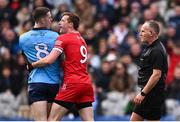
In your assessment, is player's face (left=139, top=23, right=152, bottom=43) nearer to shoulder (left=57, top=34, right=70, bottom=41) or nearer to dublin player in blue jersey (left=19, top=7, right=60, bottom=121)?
shoulder (left=57, top=34, right=70, bottom=41)

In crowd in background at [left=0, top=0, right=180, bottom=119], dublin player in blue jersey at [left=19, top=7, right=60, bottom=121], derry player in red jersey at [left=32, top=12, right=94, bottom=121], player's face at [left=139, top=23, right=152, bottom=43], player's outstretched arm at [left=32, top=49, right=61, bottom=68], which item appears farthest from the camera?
crowd in background at [left=0, top=0, right=180, bottom=119]

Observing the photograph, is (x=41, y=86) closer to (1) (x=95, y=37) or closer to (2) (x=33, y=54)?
(2) (x=33, y=54)

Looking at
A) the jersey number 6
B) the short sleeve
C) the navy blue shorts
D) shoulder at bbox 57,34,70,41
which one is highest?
shoulder at bbox 57,34,70,41

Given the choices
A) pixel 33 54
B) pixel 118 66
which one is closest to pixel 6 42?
pixel 118 66

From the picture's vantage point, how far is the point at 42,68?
36.4 ft

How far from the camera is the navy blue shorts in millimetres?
11109

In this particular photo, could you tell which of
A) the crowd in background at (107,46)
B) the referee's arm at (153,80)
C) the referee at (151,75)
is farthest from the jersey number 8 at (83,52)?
the crowd in background at (107,46)

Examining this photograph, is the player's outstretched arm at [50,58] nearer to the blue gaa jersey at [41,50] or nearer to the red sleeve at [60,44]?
the red sleeve at [60,44]

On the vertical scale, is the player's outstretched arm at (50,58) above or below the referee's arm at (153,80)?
above

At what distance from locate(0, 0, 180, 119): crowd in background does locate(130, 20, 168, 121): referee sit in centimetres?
421

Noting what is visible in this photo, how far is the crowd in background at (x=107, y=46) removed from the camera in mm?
16641

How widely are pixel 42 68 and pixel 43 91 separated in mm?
357

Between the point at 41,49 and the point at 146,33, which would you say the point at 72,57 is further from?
the point at 146,33

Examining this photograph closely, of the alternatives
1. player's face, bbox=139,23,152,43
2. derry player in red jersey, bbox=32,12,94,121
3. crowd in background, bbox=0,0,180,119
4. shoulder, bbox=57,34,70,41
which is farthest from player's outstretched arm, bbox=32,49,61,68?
crowd in background, bbox=0,0,180,119
